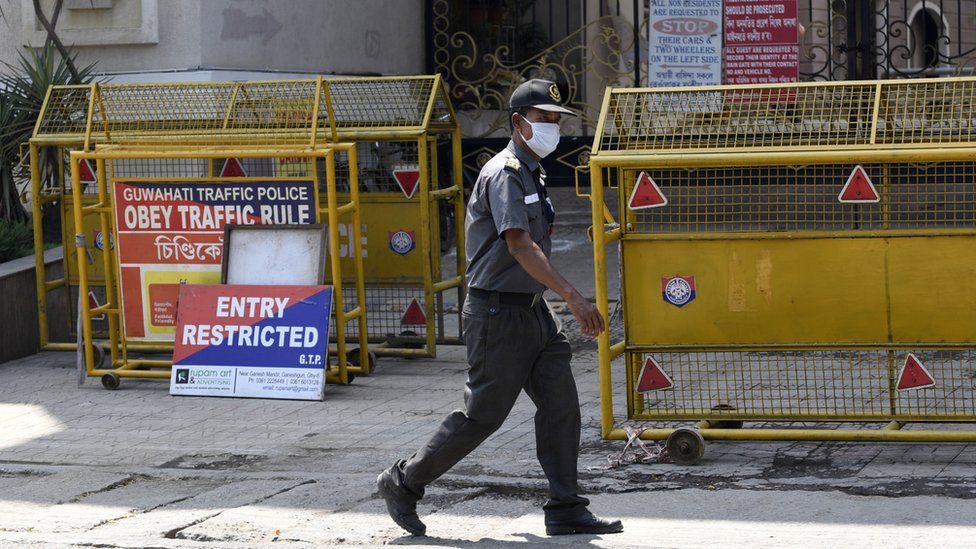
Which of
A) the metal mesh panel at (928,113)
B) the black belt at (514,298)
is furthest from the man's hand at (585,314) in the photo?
the metal mesh panel at (928,113)

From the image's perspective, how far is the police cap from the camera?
5.79m

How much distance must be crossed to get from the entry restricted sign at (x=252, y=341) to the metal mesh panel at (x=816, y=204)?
2.73 meters

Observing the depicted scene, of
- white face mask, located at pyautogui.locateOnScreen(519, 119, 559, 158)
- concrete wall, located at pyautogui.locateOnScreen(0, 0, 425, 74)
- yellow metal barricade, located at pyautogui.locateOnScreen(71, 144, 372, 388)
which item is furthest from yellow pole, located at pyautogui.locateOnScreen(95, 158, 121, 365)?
white face mask, located at pyautogui.locateOnScreen(519, 119, 559, 158)

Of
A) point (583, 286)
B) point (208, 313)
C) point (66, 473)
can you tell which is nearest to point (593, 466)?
point (66, 473)

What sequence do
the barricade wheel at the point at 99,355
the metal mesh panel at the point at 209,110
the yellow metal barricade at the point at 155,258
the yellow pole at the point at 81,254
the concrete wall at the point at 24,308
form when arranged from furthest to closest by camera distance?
1. the concrete wall at the point at 24,308
2. the barricade wheel at the point at 99,355
3. the metal mesh panel at the point at 209,110
4. the yellow pole at the point at 81,254
5. the yellow metal barricade at the point at 155,258

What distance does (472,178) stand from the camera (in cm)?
1498

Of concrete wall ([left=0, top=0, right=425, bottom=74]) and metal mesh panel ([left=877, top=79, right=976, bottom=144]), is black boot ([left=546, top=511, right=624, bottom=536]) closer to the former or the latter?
metal mesh panel ([left=877, top=79, right=976, bottom=144])

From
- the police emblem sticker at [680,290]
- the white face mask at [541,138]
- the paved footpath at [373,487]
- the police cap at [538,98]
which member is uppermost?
the police cap at [538,98]

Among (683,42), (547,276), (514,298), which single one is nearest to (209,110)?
(683,42)

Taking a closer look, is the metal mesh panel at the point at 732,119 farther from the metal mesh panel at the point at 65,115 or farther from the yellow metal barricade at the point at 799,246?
the metal mesh panel at the point at 65,115

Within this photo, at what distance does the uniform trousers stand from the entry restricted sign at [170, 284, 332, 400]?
3417 mm

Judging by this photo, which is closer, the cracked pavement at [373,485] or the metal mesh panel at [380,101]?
the cracked pavement at [373,485]

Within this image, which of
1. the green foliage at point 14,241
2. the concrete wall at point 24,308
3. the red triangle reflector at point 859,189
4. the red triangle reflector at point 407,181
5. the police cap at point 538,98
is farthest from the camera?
the green foliage at point 14,241

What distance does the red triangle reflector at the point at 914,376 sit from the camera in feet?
22.6
